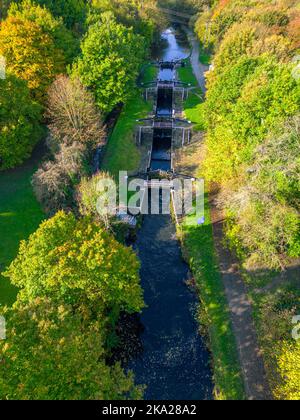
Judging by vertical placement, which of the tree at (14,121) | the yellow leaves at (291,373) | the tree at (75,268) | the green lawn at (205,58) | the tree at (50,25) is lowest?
the yellow leaves at (291,373)

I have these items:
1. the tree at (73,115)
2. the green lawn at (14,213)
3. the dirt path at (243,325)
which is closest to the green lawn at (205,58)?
the tree at (73,115)

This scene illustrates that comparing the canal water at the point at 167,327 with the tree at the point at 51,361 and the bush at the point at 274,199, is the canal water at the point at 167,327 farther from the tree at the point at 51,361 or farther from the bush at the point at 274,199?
the bush at the point at 274,199

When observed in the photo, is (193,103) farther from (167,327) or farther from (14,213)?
(167,327)

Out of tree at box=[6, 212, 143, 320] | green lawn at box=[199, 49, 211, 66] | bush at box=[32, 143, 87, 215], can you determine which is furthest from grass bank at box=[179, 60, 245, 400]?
green lawn at box=[199, 49, 211, 66]

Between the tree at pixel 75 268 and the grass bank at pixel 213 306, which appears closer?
the tree at pixel 75 268

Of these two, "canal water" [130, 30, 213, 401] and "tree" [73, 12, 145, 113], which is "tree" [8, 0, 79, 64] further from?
"canal water" [130, 30, 213, 401]

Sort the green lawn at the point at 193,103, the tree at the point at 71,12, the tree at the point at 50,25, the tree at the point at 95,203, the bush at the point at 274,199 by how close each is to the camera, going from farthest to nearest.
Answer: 1. the tree at the point at 71,12
2. the green lawn at the point at 193,103
3. the tree at the point at 50,25
4. the tree at the point at 95,203
5. the bush at the point at 274,199

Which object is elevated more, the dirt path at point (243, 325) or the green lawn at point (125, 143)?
the green lawn at point (125, 143)
